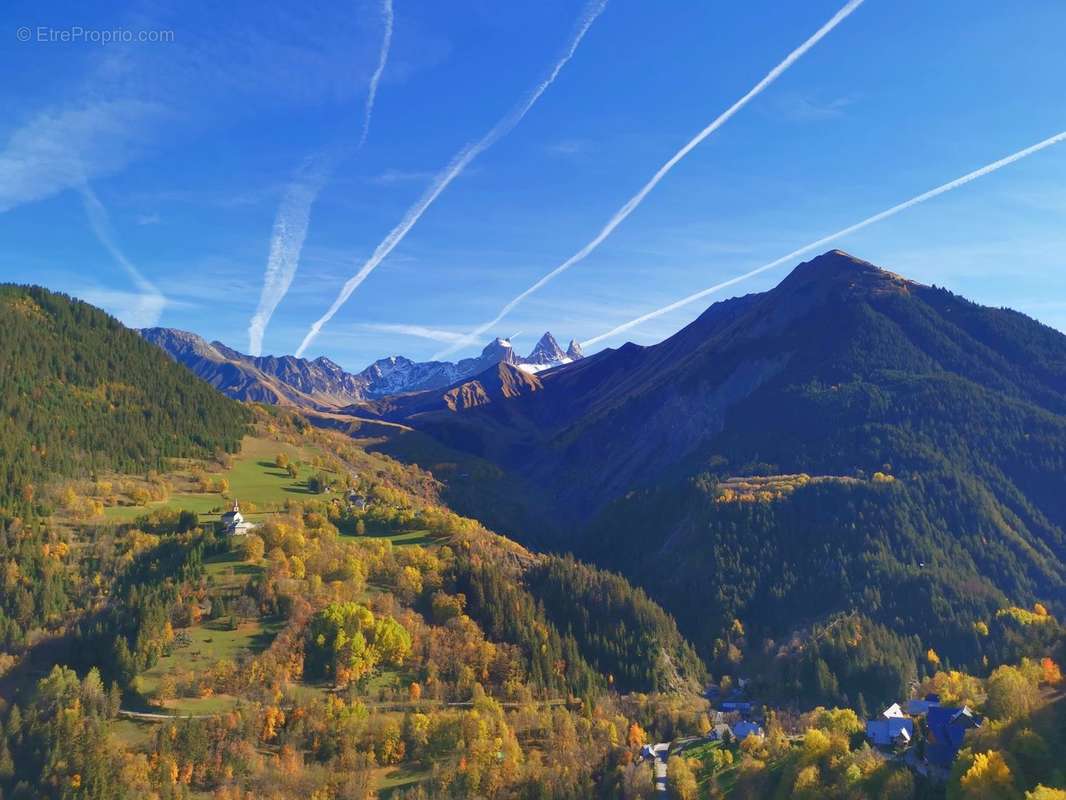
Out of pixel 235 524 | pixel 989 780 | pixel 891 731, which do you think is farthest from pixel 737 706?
pixel 235 524

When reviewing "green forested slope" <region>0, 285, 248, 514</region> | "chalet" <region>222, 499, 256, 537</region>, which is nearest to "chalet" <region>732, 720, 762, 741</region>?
"chalet" <region>222, 499, 256, 537</region>

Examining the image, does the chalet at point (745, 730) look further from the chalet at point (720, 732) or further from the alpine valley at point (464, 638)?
the chalet at point (720, 732)

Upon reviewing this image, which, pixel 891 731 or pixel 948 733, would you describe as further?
pixel 891 731

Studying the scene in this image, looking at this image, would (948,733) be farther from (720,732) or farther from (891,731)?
(720,732)

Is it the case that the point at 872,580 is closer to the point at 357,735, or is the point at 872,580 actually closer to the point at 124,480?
the point at 357,735

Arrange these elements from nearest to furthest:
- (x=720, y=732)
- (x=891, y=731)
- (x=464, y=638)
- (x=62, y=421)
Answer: (x=891, y=731), (x=720, y=732), (x=464, y=638), (x=62, y=421)

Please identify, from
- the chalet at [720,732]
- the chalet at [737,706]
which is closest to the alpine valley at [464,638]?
the chalet at [737,706]

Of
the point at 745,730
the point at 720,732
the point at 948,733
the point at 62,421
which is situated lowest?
the point at 720,732
